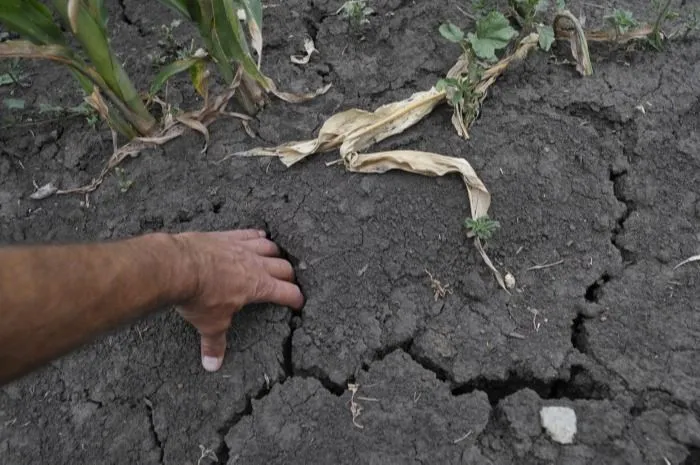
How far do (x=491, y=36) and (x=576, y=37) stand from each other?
38 centimetres

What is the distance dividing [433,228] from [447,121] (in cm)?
39

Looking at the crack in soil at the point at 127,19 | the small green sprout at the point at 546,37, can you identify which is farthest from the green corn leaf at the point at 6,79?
the small green sprout at the point at 546,37

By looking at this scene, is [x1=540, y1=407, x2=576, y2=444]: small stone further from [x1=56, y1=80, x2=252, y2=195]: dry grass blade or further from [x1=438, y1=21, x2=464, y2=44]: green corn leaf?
[x1=56, y1=80, x2=252, y2=195]: dry grass blade

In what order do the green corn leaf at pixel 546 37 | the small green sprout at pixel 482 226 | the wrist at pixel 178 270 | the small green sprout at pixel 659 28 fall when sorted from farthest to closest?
the small green sprout at pixel 659 28 < the green corn leaf at pixel 546 37 < the small green sprout at pixel 482 226 < the wrist at pixel 178 270

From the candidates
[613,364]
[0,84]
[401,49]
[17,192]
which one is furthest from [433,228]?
[0,84]

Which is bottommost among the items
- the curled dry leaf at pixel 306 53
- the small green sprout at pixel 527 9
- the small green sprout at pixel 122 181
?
the small green sprout at pixel 122 181

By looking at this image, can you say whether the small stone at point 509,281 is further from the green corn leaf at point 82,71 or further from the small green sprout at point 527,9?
the green corn leaf at point 82,71

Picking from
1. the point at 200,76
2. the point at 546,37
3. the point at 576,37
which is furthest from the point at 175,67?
the point at 576,37

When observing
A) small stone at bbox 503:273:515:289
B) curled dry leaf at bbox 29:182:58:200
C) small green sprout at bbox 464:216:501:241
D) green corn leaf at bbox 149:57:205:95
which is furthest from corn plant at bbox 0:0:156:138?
small stone at bbox 503:273:515:289

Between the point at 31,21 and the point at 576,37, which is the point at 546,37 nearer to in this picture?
the point at 576,37

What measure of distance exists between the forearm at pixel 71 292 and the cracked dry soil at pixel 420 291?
42 cm

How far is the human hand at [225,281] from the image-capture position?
62.6 inches

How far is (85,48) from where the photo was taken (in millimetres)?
1932

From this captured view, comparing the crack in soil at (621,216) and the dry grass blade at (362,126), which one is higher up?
the dry grass blade at (362,126)
